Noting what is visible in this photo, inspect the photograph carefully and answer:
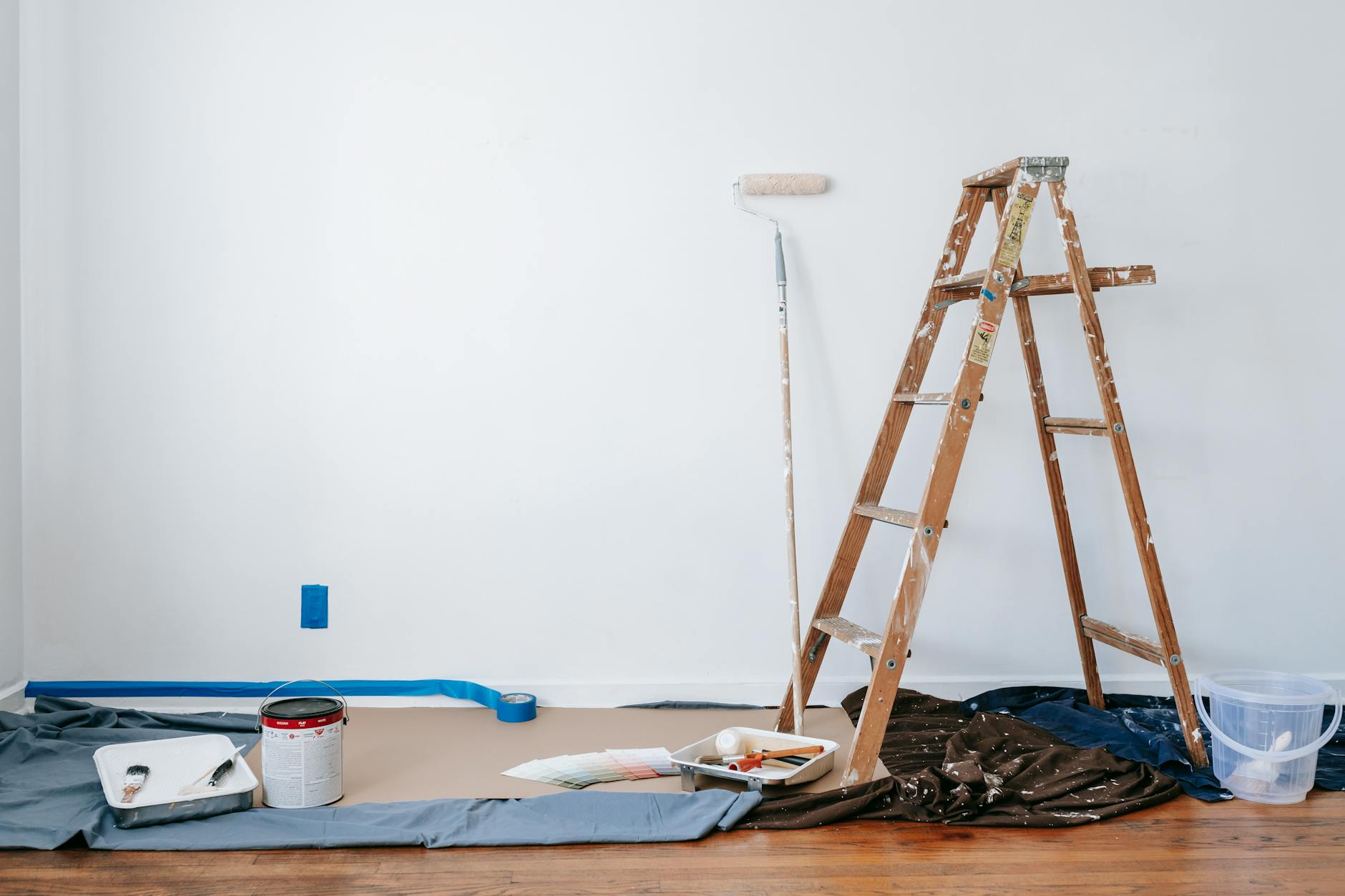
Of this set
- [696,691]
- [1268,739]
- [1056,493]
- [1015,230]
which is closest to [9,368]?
[696,691]

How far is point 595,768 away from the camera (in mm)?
2199

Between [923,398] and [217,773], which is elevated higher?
[923,398]

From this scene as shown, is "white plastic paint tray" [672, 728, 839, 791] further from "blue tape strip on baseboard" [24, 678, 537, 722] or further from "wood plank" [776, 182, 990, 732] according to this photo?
"blue tape strip on baseboard" [24, 678, 537, 722]

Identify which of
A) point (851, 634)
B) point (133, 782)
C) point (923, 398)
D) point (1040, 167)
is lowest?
point (133, 782)

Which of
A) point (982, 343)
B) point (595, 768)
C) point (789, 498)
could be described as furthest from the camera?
point (789, 498)

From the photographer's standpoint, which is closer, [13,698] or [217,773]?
[217,773]

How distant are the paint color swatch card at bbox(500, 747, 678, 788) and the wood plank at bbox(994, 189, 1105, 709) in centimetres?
119

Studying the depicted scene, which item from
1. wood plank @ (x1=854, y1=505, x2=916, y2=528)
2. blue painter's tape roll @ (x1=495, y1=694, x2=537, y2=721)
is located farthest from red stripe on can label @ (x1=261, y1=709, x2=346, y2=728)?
wood plank @ (x1=854, y1=505, x2=916, y2=528)

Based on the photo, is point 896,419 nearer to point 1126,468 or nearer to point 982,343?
point 982,343

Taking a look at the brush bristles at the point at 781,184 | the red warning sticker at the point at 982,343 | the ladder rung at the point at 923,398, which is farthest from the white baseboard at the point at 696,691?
the brush bristles at the point at 781,184

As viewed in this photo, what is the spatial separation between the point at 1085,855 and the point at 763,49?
84.8 inches

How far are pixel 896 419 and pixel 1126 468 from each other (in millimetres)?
551

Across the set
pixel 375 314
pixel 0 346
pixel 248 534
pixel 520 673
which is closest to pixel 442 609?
pixel 520 673

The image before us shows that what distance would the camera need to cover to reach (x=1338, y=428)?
2.75 m
